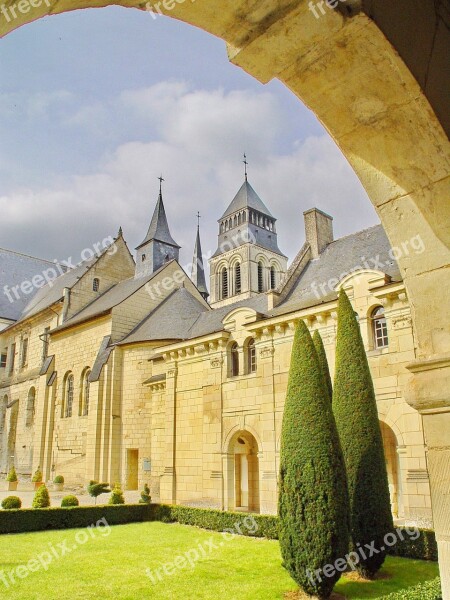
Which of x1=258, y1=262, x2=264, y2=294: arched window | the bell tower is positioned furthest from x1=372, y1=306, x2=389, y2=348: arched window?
x1=258, y1=262, x2=264, y2=294: arched window

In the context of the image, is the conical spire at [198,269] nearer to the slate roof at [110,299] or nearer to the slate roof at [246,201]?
the slate roof at [246,201]

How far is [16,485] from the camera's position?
90.4 feet

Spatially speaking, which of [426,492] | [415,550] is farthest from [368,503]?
[426,492]

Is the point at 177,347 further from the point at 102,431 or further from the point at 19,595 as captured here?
the point at 19,595

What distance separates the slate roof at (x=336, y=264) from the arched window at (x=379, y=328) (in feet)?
5.04

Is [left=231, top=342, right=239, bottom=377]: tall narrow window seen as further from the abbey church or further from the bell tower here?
the bell tower

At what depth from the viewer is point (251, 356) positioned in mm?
18688

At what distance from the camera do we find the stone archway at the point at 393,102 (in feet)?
7.39

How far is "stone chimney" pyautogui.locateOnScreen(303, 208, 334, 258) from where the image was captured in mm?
20859

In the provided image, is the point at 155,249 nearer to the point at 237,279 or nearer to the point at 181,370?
the point at 181,370

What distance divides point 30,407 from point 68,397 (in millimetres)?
6028

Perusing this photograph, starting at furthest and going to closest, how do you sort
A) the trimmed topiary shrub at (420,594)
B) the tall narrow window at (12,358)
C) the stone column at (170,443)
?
the tall narrow window at (12,358) → the stone column at (170,443) → the trimmed topiary shrub at (420,594)

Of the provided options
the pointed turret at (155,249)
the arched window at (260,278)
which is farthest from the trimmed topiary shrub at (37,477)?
the arched window at (260,278)

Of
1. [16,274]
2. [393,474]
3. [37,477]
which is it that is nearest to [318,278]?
[393,474]
